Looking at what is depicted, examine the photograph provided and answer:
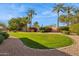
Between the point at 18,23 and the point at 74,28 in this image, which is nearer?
the point at 74,28

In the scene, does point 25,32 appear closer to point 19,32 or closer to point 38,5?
point 19,32

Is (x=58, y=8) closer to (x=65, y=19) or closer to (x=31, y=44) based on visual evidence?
(x=65, y=19)

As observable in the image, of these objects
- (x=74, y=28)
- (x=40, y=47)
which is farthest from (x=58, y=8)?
(x=40, y=47)

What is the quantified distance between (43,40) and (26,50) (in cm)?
53

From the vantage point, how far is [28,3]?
1055 cm

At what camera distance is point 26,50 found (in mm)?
10688

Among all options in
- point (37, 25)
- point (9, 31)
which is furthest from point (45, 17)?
point (9, 31)

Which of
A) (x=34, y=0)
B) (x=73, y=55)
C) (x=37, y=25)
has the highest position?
(x=34, y=0)

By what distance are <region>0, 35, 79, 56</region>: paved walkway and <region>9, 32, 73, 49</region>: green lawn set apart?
0.39 feet

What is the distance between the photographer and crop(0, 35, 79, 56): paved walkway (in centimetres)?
1061

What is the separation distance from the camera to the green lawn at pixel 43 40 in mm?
10688

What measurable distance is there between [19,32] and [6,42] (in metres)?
0.44

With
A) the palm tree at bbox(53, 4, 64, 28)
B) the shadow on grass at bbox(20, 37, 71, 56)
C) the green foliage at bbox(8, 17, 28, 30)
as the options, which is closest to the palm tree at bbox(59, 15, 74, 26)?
the palm tree at bbox(53, 4, 64, 28)

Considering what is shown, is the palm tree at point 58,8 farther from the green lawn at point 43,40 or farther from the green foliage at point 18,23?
the green foliage at point 18,23
